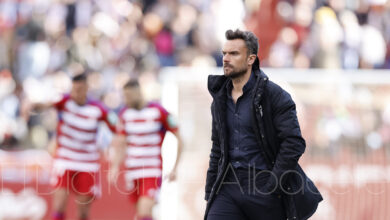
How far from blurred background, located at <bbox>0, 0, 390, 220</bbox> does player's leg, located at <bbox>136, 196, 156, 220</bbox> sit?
47.9 inches

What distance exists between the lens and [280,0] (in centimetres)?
1492

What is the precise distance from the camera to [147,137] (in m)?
9.49

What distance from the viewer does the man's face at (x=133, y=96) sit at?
9.45 m

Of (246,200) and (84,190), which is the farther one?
(84,190)

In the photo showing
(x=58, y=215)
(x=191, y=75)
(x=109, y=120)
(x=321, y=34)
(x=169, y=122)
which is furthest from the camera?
(x=321, y=34)

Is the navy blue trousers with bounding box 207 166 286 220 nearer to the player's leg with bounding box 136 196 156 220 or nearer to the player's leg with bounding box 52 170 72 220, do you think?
the player's leg with bounding box 136 196 156 220

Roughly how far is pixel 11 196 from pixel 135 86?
9.06ft

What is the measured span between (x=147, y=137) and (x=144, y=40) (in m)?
6.10

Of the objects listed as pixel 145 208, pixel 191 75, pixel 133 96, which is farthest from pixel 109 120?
pixel 191 75

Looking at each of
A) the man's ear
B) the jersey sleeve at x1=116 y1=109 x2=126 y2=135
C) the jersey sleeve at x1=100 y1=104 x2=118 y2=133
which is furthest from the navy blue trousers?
Result: the jersey sleeve at x1=100 y1=104 x2=118 y2=133

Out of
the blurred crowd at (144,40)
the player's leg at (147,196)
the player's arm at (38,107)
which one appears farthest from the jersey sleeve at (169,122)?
the blurred crowd at (144,40)

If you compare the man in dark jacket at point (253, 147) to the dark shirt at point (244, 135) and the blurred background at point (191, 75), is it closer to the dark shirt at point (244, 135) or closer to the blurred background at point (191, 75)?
the dark shirt at point (244, 135)

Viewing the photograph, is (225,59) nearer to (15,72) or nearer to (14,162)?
(14,162)

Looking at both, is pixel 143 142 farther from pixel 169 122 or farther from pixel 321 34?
A: pixel 321 34
